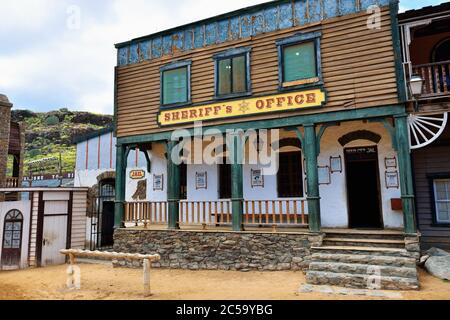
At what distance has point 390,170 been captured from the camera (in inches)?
377

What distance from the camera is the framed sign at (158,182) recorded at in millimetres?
13031

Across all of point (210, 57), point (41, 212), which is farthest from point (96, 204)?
point (210, 57)

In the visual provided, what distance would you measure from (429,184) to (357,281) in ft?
17.0

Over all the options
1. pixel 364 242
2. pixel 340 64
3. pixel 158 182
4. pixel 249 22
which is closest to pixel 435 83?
pixel 340 64

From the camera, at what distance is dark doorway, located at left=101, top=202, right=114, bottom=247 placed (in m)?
15.6

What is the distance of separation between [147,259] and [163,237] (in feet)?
11.1

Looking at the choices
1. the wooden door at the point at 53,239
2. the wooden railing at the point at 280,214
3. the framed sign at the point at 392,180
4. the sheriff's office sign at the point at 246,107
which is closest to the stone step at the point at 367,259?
the wooden railing at the point at 280,214

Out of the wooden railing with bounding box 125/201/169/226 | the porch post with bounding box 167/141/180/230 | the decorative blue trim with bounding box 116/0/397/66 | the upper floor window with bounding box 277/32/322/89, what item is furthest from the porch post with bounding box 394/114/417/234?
the wooden railing with bounding box 125/201/169/226

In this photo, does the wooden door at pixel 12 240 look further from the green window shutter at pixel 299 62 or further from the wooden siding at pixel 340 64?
the green window shutter at pixel 299 62

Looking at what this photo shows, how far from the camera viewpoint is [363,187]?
1009cm

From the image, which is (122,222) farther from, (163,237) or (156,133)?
(156,133)

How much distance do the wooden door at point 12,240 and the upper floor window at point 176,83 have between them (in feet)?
23.9

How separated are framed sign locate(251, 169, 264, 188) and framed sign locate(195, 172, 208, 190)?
1.91 metres

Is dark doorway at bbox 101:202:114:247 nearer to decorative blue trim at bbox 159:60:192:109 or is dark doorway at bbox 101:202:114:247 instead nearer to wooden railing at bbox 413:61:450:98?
decorative blue trim at bbox 159:60:192:109
